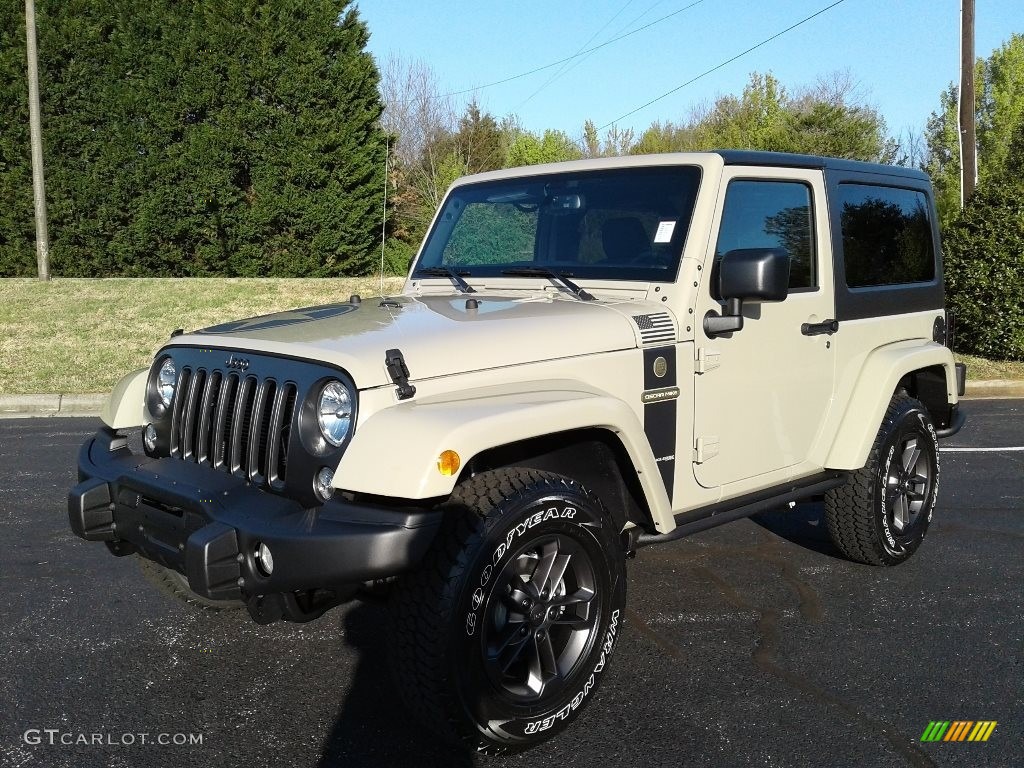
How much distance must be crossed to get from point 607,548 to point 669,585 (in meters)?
1.49

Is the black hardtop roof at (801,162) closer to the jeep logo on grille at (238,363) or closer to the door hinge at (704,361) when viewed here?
the door hinge at (704,361)

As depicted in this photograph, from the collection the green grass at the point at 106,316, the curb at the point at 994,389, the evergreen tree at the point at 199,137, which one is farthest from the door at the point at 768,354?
the evergreen tree at the point at 199,137

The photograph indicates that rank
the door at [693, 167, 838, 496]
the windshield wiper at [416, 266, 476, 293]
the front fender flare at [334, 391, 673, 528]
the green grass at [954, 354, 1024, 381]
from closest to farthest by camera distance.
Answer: the front fender flare at [334, 391, 673, 528] < the door at [693, 167, 838, 496] < the windshield wiper at [416, 266, 476, 293] < the green grass at [954, 354, 1024, 381]

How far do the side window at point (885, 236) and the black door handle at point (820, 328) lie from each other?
10.6 inches

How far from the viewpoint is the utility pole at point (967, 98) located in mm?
16094

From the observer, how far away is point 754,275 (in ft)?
11.4

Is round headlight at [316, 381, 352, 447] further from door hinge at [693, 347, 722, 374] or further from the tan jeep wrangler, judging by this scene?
door hinge at [693, 347, 722, 374]

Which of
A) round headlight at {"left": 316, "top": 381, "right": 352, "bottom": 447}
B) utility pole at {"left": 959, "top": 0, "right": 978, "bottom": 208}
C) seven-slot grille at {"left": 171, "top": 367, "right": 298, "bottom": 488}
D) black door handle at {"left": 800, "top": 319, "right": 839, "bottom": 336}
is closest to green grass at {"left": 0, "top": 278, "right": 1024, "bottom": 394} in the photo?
utility pole at {"left": 959, "top": 0, "right": 978, "bottom": 208}

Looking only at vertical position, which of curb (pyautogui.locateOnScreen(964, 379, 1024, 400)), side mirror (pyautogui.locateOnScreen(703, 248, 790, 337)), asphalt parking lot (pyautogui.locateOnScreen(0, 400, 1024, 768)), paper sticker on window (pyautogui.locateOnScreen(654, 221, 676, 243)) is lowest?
asphalt parking lot (pyautogui.locateOnScreen(0, 400, 1024, 768))

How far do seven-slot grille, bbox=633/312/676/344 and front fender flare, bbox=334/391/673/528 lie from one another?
1.67ft

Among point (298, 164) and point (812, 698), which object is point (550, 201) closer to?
point (812, 698)

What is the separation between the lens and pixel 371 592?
2.91 m

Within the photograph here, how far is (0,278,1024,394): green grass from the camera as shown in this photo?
36.8ft

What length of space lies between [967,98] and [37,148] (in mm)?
15762
